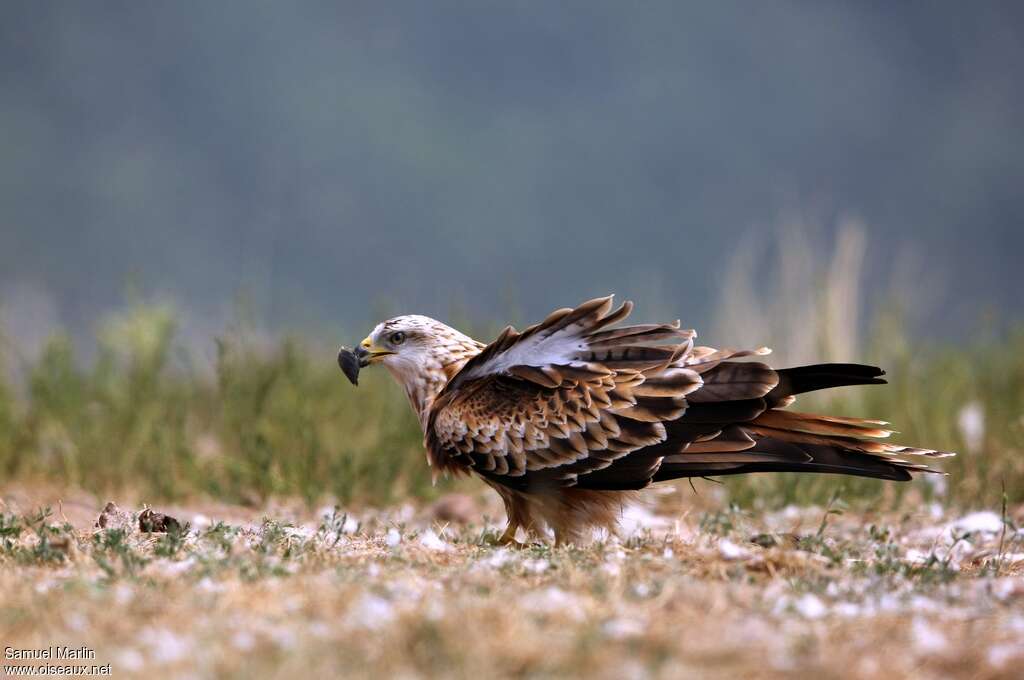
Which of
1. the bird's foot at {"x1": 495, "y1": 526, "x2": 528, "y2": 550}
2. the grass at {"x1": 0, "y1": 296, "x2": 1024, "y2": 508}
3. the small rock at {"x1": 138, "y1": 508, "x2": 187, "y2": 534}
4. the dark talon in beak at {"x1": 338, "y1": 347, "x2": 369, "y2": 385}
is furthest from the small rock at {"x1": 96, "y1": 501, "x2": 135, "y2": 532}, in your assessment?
the grass at {"x1": 0, "y1": 296, "x2": 1024, "y2": 508}

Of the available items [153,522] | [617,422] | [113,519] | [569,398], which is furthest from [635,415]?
[113,519]

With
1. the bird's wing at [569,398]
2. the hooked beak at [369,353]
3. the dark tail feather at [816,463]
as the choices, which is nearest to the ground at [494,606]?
the dark tail feather at [816,463]

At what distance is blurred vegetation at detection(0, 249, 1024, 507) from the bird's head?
1.65 m

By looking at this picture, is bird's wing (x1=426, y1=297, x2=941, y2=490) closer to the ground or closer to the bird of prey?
the bird of prey

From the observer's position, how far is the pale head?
5.66 m

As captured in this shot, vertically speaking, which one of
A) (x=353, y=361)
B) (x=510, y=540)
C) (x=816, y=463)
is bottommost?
(x=510, y=540)

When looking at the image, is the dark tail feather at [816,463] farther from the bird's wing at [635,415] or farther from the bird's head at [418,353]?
the bird's head at [418,353]

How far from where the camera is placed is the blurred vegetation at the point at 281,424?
741cm

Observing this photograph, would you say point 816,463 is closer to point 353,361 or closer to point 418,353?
point 418,353

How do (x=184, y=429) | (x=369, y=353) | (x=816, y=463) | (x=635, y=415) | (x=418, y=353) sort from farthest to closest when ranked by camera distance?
(x=184, y=429)
(x=369, y=353)
(x=418, y=353)
(x=635, y=415)
(x=816, y=463)

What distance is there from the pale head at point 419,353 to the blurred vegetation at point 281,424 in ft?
5.42

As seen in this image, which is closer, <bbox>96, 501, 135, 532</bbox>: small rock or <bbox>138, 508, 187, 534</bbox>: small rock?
<bbox>138, 508, 187, 534</bbox>: small rock

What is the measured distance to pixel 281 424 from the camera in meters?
7.78

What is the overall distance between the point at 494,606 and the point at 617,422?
6.18ft
